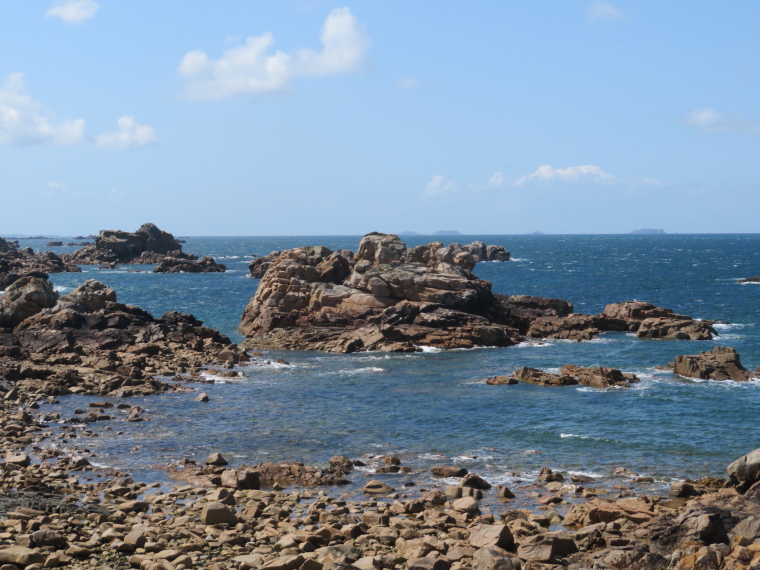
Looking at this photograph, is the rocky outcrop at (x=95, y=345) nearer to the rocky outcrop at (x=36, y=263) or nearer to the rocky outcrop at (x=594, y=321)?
the rocky outcrop at (x=594, y=321)

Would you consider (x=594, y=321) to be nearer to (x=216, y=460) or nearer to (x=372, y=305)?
(x=372, y=305)

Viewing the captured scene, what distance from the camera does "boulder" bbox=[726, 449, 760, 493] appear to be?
23.0m

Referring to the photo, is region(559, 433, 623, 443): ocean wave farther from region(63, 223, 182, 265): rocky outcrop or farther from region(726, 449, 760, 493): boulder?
region(63, 223, 182, 265): rocky outcrop

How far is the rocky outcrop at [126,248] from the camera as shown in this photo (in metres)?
182

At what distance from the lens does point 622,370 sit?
172ft

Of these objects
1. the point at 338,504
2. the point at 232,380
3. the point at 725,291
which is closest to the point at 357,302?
the point at 232,380

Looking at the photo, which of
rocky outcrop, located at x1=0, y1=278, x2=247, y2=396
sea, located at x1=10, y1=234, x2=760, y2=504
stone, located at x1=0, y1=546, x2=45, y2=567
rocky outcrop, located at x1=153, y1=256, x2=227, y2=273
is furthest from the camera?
rocky outcrop, located at x1=153, y1=256, x2=227, y2=273

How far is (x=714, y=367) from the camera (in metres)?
48.6

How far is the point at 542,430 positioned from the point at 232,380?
21.2 metres

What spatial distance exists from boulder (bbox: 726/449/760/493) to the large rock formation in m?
38.1

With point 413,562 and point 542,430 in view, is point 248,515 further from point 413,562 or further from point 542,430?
point 542,430

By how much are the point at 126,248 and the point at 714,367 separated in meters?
158

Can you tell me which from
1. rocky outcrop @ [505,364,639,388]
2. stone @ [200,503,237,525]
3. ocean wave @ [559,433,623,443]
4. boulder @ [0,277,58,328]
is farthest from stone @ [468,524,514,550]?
boulder @ [0,277,58,328]

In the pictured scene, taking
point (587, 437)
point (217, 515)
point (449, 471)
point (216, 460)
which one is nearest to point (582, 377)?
point (587, 437)
